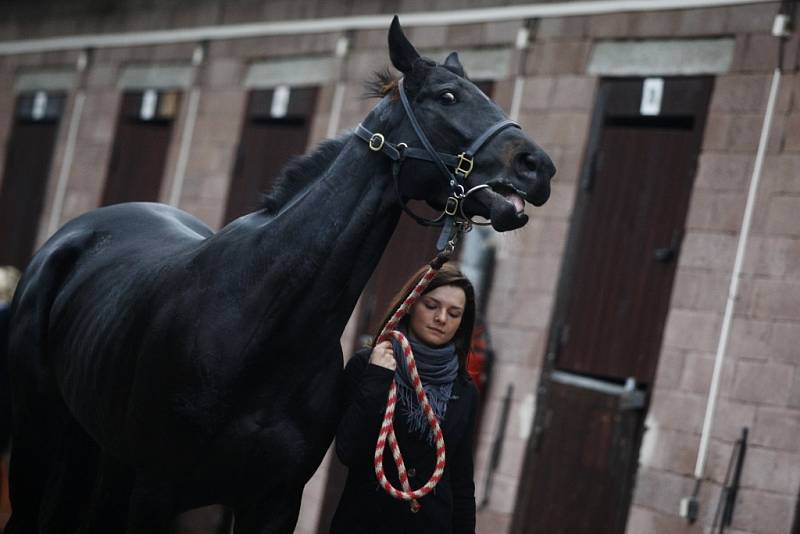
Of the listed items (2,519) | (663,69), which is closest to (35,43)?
(2,519)

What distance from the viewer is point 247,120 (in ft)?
43.3

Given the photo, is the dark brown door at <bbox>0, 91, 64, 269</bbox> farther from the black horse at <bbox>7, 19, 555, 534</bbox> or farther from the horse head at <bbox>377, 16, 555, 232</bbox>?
the horse head at <bbox>377, 16, 555, 232</bbox>

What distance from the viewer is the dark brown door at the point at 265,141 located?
1244cm

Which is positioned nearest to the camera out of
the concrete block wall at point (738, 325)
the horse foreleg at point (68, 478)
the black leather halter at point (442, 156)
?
the black leather halter at point (442, 156)

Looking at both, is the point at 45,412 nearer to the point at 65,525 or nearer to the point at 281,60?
the point at 65,525

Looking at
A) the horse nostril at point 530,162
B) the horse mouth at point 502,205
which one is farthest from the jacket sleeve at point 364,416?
the horse nostril at point 530,162

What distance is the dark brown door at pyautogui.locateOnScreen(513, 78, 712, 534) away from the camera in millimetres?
8742

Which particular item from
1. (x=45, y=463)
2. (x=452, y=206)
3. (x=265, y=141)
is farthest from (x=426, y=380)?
(x=265, y=141)

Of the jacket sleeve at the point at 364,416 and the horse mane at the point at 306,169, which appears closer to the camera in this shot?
the jacket sleeve at the point at 364,416

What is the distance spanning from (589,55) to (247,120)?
4.50 metres

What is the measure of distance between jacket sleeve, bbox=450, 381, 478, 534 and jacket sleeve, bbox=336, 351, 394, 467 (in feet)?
1.27

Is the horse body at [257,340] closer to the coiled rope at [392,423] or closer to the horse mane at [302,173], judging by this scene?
the horse mane at [302,173]

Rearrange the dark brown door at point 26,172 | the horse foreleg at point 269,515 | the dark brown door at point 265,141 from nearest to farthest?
1. the horse foreleg at point 269,515
2. the dark brown door at point 265,141
3. the dark brown door at point 26,172

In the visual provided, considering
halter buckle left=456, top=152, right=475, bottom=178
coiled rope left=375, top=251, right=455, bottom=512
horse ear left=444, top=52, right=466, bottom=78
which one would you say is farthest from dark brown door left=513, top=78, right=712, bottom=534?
halter buckle left=456, top=152, right=475, bottom=178
